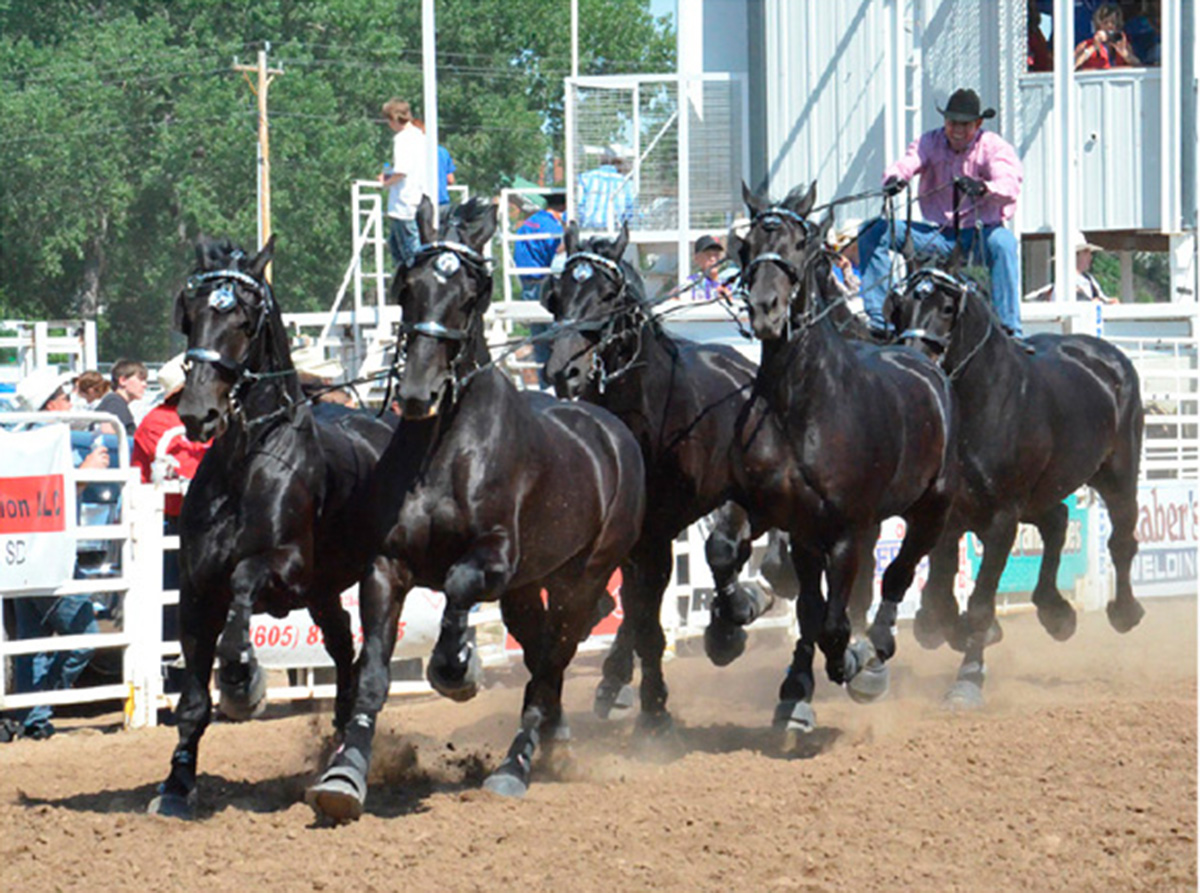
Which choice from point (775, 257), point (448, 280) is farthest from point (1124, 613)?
point (448, 280)

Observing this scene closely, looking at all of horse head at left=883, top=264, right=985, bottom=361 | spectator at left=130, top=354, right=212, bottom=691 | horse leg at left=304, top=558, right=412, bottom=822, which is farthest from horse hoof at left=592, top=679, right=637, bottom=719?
horse leg at left=304, top=558, right=412, bottom=822

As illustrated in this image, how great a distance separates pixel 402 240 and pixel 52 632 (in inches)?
116

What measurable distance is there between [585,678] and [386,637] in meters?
5.28

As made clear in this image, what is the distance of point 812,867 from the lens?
6.32 m

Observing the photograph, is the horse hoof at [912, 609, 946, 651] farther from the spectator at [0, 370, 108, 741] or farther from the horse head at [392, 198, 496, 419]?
the spectator at [0, 370, 108, 741]

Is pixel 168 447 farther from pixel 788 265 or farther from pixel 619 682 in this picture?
pixel 788 265

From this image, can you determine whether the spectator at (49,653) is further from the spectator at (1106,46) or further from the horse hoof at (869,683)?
the spectator at (1106,46)

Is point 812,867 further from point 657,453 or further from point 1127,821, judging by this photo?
point 657,453

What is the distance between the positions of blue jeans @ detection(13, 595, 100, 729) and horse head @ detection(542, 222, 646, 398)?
3.30m

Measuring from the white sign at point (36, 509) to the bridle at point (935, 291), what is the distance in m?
4.61

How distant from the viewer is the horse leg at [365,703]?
270 inches

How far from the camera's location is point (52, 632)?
35.1 feet

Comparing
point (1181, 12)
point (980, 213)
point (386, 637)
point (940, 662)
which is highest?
point (1181, 12)

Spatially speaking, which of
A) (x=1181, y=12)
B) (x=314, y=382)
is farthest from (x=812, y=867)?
(x=1181, y=12)
